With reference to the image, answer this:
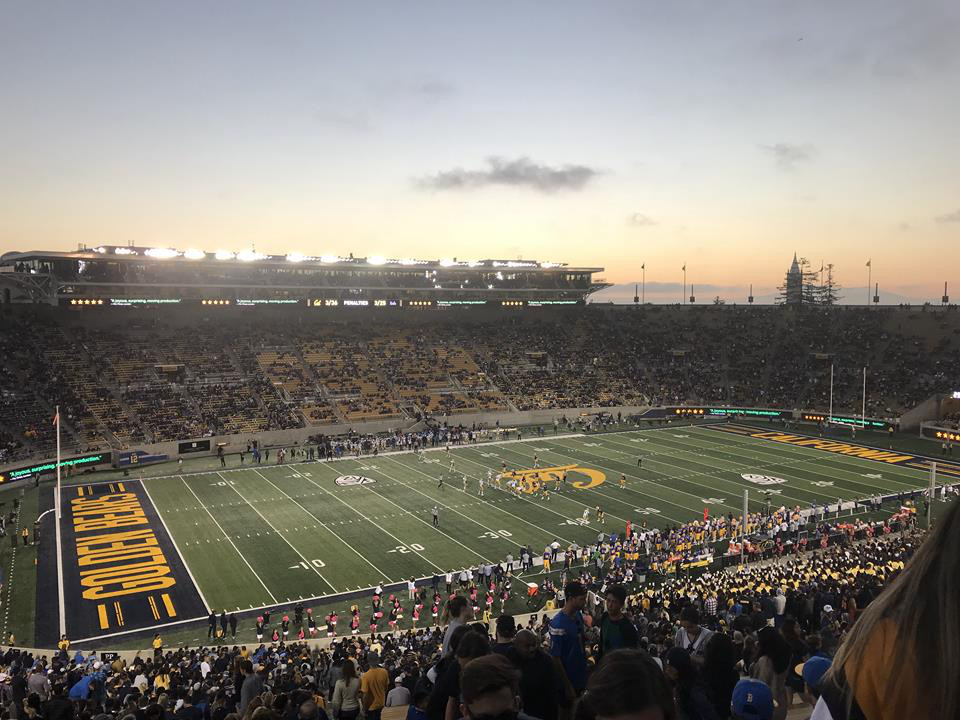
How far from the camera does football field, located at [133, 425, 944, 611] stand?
26844mm

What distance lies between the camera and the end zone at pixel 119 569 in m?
22.7

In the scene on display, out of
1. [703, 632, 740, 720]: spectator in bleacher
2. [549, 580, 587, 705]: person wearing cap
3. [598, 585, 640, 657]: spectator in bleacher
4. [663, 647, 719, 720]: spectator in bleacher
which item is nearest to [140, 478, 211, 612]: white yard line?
[598, 585, 640, 657]: spectator in bleacher

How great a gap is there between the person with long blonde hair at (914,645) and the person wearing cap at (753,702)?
10.2 feet

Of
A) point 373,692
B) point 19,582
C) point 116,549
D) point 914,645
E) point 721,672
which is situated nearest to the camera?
point 914,645

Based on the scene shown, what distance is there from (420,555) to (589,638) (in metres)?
15.7

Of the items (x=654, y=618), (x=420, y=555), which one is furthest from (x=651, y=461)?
(x=654, y=618)

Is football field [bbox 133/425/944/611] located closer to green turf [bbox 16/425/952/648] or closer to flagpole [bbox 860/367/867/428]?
green turf [bbox 16/425/952/648]

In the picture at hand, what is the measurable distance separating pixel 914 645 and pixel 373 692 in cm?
769

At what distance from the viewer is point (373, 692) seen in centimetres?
827

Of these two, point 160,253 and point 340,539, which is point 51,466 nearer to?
→ point 340,539

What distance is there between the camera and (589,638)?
12.9 m

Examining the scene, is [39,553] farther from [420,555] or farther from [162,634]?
[420,555]

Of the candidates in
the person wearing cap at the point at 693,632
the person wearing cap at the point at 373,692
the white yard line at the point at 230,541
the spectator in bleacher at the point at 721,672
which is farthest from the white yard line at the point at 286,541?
the spectator in bleacher at the point at 721,672

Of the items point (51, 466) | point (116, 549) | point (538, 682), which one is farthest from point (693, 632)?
point (51, 466)
